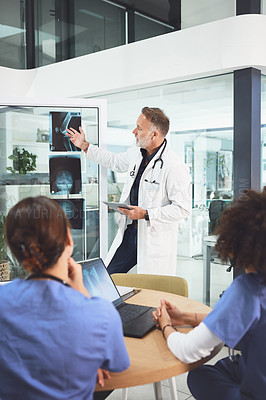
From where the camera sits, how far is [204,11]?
3.17m

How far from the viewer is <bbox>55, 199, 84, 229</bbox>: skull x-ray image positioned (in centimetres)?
329

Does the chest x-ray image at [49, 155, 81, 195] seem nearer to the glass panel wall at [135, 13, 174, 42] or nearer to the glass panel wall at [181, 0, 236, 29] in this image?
the glass panel wall at [135, 13, 174, 42]

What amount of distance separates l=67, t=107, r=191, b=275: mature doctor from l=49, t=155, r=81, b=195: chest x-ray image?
0.15 meters

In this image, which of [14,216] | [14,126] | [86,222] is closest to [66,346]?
[14,216]

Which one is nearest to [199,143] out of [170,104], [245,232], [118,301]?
[170,104]

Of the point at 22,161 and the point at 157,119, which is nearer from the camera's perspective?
the point at 157,119

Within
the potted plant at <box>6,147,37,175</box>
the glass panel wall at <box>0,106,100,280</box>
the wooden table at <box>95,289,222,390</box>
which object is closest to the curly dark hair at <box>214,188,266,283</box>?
the wooden table at <box>95,289,222,390</box>

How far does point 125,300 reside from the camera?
1928 mm

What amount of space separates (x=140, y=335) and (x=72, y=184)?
1.99 m

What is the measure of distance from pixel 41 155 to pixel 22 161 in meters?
0.16

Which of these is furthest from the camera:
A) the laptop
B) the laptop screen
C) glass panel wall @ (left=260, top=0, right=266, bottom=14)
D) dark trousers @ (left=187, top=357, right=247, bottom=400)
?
glass panel wall @ (left=260, top=0, right=266, bottom=14)

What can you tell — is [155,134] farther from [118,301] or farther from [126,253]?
[118,301]

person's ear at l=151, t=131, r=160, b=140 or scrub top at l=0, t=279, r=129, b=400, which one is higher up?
person's ear at l=151, t=131, r=160, b=140

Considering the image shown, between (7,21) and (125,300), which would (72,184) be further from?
(7,21)
